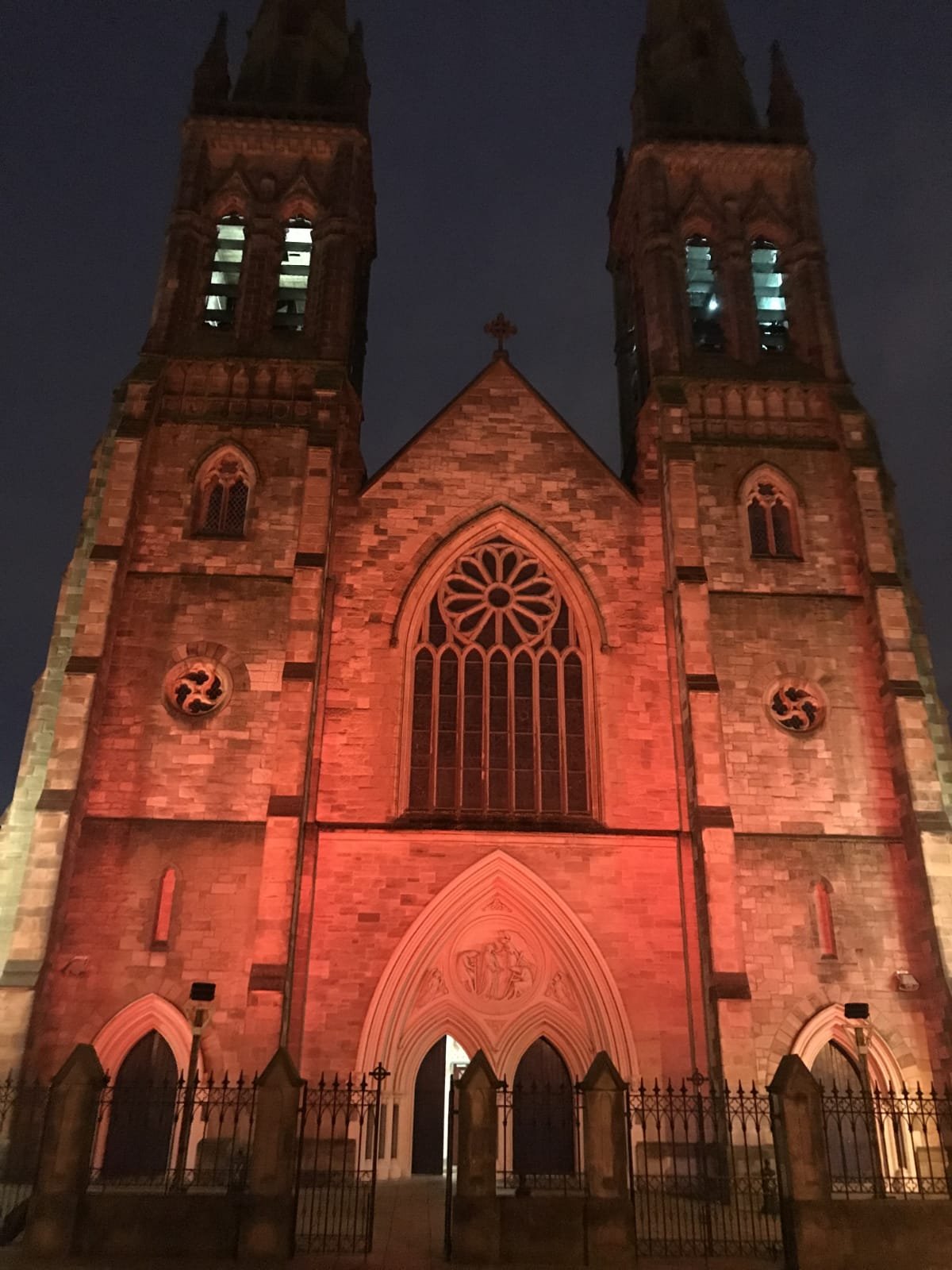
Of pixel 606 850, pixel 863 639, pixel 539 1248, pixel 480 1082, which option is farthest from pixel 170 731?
pixel 863 639

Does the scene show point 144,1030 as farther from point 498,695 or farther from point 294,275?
point 294,275

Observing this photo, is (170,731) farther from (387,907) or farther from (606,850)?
(606,850)

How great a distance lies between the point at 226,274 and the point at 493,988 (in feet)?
55.7

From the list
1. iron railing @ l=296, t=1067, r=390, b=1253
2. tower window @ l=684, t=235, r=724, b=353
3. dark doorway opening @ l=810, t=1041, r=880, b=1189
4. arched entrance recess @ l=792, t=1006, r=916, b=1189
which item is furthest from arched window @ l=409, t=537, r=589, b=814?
tower window @ l=684, t=235, r=724, b=353

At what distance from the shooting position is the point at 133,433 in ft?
67.3

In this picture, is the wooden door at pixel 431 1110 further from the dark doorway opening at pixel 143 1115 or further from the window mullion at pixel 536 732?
the window mullion at pixel 536 732

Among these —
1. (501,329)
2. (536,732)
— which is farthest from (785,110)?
(536,732)

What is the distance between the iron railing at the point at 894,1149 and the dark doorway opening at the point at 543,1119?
399 centimetres

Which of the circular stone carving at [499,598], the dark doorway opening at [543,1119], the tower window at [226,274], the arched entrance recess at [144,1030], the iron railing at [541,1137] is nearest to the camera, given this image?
the arched entrance recess at [144,1030]

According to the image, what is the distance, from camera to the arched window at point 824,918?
56.3 feet

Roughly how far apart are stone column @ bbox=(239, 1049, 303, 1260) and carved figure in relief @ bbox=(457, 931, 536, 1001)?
567cm

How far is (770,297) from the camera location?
82.0 feet

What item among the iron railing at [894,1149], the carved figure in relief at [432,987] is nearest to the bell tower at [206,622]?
the carved figure in relief at [432,987]

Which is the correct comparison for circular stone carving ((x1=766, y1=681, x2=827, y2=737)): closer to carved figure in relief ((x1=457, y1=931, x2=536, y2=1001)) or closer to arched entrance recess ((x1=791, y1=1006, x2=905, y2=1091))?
arched entrance recess ((x1=791, y1=1006, x2=905, y2=1091))
